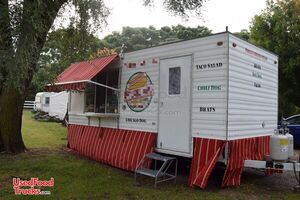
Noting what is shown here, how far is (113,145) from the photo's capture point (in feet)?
29.2

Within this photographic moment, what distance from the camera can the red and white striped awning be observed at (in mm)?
8875

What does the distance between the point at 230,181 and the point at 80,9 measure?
535 cm

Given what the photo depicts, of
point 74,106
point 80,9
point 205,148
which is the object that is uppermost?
point 80,9

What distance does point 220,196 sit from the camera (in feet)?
20.4

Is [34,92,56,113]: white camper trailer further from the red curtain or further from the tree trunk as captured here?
the red curtain

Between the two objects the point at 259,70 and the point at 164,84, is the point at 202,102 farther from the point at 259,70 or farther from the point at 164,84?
the point at 259,70

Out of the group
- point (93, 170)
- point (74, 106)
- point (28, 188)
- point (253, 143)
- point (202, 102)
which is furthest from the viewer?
point (74, 106)

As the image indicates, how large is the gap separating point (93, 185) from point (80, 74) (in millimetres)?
3869

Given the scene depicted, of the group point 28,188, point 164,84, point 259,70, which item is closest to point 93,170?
point 28,188

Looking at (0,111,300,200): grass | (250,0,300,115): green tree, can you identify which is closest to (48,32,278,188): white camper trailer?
(0,111,300,200): grass

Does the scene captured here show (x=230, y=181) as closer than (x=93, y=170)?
Yes

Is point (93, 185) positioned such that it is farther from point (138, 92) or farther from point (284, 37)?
point (284, 37)

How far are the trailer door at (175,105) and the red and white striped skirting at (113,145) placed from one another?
48cm

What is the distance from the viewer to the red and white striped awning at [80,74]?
29.1 ft
